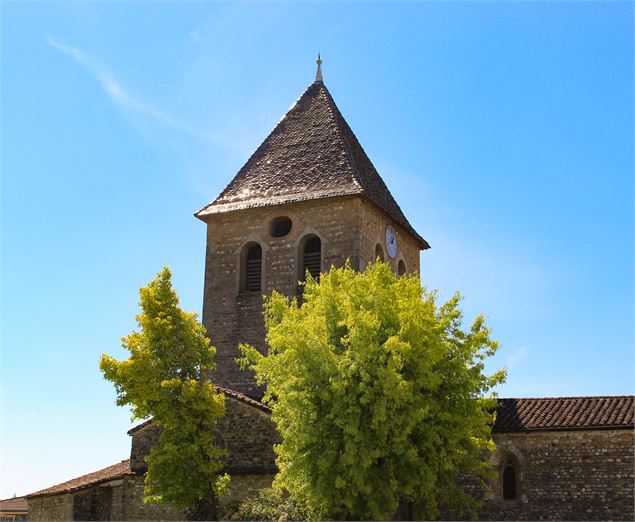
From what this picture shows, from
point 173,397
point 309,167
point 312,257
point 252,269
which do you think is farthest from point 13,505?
point 173,397

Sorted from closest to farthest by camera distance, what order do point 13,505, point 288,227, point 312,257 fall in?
point 312,257 < point 288,227 < point 13,505

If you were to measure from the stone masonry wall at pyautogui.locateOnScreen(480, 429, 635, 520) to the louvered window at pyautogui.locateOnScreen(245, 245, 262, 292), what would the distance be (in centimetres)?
954

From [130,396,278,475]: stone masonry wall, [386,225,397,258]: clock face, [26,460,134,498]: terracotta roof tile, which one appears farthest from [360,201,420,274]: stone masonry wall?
[26,460,134,498]: terracotta roof tile

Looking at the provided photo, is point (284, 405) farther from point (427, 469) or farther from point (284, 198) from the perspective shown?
point (284, 198)

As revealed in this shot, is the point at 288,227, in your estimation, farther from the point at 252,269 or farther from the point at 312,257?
the point at 252,269

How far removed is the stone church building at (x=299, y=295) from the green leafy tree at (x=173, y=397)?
1.75 m

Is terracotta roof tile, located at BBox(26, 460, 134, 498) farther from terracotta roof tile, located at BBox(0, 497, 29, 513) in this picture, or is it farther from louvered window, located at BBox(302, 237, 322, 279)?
terracotta roof tile, located at BBox(0, 497, 29, 513)

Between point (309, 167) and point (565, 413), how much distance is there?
11.6m

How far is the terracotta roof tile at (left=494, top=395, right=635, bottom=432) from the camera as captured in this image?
2030 cm

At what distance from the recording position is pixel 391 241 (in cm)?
2841

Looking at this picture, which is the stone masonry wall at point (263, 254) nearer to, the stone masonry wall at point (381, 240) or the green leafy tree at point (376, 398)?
the stone masonry wall at point (381, 240)

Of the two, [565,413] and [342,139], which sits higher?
[342,139]

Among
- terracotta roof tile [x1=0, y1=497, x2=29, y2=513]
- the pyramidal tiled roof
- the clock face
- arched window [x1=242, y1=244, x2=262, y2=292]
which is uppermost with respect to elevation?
the pyramidal tiled roof

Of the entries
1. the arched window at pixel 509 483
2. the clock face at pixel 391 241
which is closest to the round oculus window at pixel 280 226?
the clock face at pixel 391 241
